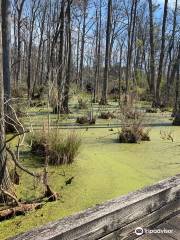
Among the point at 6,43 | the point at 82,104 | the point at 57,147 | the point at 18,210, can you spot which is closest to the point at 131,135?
the point at 57,147

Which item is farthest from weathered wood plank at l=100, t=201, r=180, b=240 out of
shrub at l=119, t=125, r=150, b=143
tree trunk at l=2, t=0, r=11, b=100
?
tree trunk at l=2, t=0, r=11, b=100

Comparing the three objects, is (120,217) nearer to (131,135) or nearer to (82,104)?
(131,135)

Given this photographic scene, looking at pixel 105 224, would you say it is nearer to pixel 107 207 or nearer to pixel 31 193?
pixel 107 207

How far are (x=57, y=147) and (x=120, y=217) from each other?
2.46 meters

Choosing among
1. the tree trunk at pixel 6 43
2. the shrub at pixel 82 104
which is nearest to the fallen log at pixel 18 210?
the tree trunk at pixel 6 43

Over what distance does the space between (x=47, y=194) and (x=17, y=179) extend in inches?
15.4

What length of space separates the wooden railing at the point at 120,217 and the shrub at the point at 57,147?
6.58 ft

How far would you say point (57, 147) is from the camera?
427 centimetres

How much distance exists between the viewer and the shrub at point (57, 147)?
4159mm

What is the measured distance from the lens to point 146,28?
25328mm

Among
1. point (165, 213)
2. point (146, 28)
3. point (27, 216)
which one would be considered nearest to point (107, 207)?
point (165, 213)

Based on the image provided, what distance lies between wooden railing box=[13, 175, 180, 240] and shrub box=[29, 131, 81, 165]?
2.01 metres

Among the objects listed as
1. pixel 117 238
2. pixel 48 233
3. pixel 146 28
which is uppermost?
pixel 146 28

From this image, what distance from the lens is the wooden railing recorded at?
1584mm
